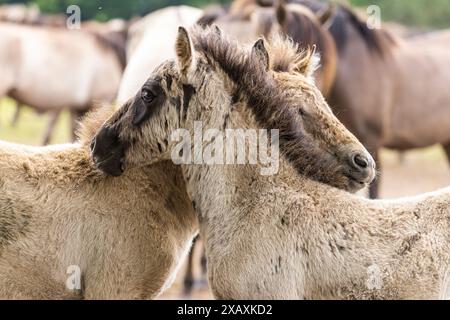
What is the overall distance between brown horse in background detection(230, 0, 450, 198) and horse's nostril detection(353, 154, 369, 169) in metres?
5.07

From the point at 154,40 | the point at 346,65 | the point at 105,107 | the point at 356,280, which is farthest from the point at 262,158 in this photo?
the point at 346,65

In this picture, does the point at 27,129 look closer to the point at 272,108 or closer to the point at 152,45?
the point at 152,45

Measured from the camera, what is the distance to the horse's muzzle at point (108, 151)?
→ 5.05m

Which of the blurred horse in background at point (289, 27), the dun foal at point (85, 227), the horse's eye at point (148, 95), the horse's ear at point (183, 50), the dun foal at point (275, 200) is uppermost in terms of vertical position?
the horse's ear at point (183, 50)

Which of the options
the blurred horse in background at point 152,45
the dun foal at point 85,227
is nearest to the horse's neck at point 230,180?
the dun foal at point 85,227

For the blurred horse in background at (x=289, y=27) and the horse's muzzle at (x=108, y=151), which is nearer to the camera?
→ the horse's muzzle at (x=108, y=151)

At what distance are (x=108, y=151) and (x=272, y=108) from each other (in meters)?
0.89

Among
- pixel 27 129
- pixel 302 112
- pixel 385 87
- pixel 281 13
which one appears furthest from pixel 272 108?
pixel 27 129

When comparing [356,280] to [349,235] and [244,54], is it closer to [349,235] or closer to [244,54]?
[349,235]

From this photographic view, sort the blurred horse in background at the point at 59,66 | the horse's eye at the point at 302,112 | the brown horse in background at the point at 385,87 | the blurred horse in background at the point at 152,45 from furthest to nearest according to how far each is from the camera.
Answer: the blurred horse in background at the point at 59,66 → the brown horse in background at the point at 385,87 → the blurred horse in background at the point at 152,45 → the horse's eye at the point at 302,112

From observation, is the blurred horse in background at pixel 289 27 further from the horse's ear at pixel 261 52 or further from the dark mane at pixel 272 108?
the dark mane at pixel 272 108

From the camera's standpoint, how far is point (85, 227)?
5.05 metres

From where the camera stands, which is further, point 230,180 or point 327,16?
point 327,16

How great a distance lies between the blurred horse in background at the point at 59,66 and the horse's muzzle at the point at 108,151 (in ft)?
28.9
